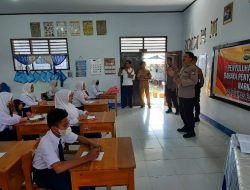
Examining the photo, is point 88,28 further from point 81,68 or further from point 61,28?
point 81,68

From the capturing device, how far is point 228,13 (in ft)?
13.0

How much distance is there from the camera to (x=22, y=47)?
6.84 metres

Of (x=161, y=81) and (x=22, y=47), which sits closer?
(x=22, y=47)

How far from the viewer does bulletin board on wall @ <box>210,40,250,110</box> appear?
11.1 feet

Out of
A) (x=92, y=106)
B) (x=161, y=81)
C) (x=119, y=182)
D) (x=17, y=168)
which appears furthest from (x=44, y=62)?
(x=119, y=182)

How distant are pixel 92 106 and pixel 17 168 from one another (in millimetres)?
2393

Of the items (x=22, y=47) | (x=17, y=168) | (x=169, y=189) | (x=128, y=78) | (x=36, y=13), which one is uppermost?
(x=36, y=13)

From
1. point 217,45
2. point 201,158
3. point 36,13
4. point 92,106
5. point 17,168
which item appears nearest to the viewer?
point 17,168

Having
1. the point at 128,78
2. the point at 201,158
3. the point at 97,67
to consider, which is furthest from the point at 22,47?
the point at 201,158

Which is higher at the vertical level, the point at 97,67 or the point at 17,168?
the point at 97,67

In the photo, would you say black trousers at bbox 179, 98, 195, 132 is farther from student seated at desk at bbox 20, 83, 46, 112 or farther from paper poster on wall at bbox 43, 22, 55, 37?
paper poster on wall at bbox 43, 22, 55, 37

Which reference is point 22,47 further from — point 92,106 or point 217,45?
point 217,45

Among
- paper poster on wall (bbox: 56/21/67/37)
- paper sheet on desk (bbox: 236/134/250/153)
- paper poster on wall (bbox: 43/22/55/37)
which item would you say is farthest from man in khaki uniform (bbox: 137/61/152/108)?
paper sheet on desk (bbox: 236/134/250/153)

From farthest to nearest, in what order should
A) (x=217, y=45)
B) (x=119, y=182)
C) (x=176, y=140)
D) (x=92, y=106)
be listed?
(x=217, y=45) < (x=92, y=106) < (x=176, y=140) < (x=119, y=182)
